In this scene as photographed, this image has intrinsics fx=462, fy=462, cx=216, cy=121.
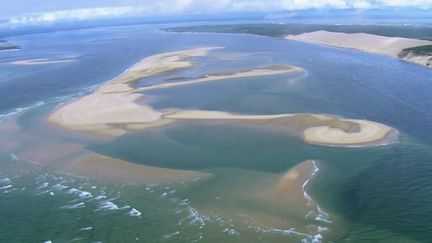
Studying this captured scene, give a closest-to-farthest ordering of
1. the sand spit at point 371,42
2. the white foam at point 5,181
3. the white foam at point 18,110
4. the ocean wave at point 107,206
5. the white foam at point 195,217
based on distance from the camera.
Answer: the white foam at point 195,217 → the ocean wave at point 107,206 → the white foam at point 5,181 → the white foam at point 18,110 → the sand spit at point 371,42

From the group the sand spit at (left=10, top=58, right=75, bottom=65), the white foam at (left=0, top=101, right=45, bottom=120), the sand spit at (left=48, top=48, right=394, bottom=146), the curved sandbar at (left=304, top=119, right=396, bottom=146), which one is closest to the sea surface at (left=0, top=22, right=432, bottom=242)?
the white foam at (left=0, top=101, right=45, bottom=120)

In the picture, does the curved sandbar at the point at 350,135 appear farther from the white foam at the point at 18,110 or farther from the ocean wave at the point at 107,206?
the white foam at the point at 18,110

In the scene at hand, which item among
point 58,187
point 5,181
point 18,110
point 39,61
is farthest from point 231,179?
point 39,61

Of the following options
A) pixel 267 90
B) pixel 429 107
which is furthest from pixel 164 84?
pixel 429 107

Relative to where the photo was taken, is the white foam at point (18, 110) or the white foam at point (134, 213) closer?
the white foam at point (134, 213)

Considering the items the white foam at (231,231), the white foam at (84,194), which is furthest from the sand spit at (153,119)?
the white foam at (231,231)

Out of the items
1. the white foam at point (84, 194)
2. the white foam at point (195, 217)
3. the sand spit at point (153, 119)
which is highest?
the sand spit at point (153, 119)

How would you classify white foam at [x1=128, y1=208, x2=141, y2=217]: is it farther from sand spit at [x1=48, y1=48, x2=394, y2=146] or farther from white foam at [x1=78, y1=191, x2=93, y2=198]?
sand spit at [x1=48, y1=48, x2=394, y2=146]
